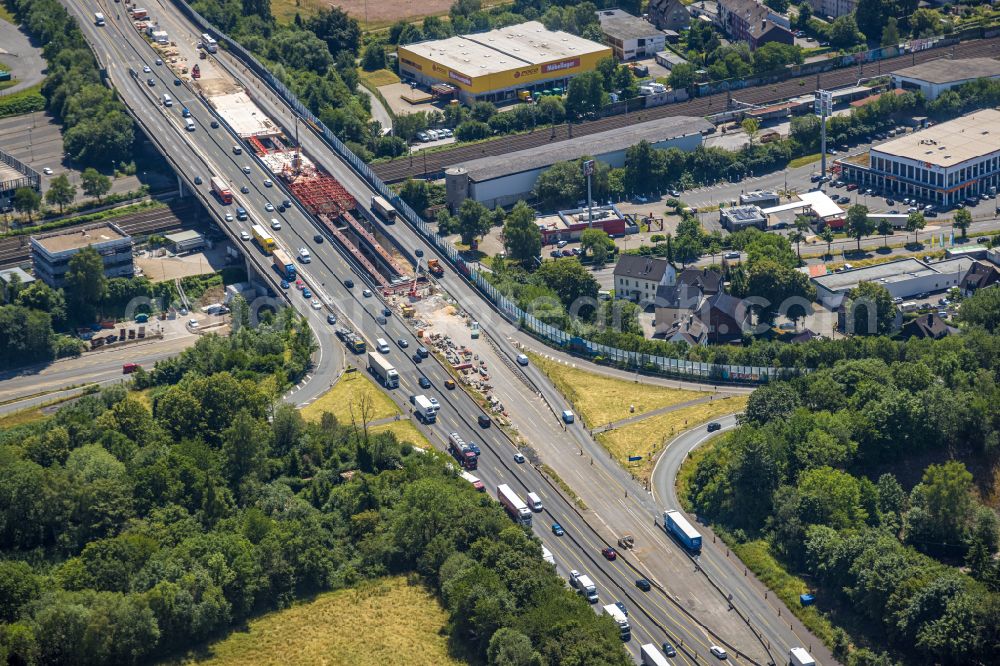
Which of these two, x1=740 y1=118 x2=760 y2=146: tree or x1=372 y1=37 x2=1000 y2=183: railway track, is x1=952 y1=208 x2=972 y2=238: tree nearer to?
x1=740 y1=118 x2=760 y2=146: tree

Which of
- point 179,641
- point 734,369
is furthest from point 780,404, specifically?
point 179,641

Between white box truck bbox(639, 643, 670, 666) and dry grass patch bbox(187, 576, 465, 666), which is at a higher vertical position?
dry grass patch bbox(187, 576, 465, 666)

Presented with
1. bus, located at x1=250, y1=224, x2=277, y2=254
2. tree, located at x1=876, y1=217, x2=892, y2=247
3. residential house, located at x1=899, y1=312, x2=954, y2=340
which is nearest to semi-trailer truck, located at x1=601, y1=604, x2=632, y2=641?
residential house, located at x1=899, y1=312, x2=954, y2=340

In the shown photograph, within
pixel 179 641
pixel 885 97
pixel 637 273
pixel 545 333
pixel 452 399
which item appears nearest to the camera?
pixel 179 641

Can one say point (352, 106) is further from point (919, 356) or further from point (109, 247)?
point (919, 356)

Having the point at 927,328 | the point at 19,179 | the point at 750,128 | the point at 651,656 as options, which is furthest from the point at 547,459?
the point at 19,179

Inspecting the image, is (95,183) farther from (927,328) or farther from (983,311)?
(983,311)

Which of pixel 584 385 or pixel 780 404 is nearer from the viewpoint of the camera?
pixel 780 404
